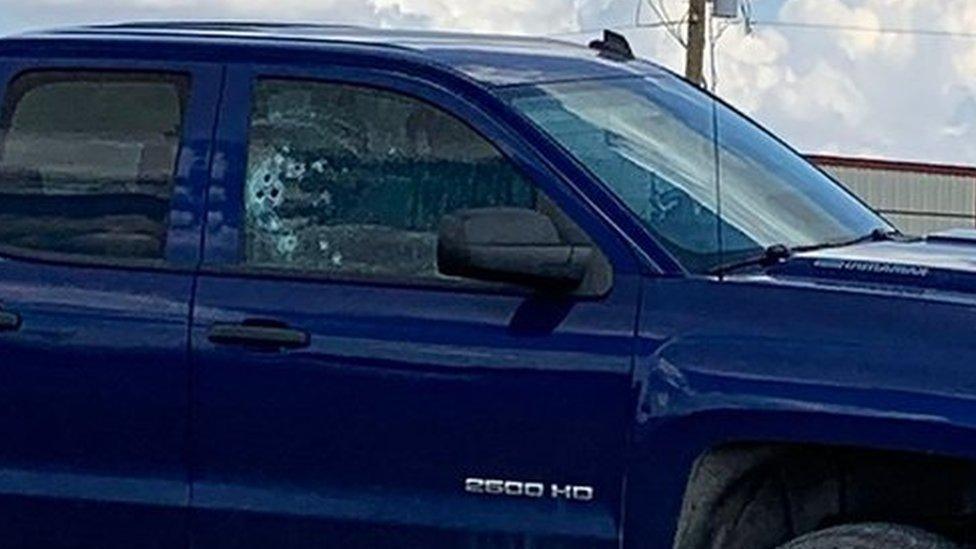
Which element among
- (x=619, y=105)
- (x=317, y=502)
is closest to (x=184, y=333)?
(x=317, y=502)

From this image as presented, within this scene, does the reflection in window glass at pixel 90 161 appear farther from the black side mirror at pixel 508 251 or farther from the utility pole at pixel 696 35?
the utility pole at pixel 696 35

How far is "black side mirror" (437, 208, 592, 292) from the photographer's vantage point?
13.4 ft

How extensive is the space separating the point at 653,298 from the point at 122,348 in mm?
1226

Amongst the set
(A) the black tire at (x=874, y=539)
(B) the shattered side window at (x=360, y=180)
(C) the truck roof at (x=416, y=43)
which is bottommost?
(A) the black tire at (x=874, y=539)

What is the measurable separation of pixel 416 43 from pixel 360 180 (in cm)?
49

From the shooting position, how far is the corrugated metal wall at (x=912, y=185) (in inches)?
1125

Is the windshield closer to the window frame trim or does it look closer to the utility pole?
the window frame trim

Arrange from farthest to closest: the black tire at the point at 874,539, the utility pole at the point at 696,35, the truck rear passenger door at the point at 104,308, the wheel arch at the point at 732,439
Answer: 1. the utility pole at the point at 696,35
2. the truck rear passenger door at the point at 104,308
3. the black tire at the point at 874,539
4. the wheel arch at the point at 732,439

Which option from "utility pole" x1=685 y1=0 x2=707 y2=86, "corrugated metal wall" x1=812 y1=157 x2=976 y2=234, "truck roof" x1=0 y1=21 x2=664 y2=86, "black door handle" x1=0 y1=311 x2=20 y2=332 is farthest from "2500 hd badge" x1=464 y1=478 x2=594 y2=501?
"corrugated metal wall" x1=812 y1=157 x2=976 y2=234

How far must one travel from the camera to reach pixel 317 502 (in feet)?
14.2

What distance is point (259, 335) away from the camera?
4.36 meters

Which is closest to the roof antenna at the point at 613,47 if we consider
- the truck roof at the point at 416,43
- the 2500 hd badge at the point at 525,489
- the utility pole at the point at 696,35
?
the truck roof at the point at 416,43

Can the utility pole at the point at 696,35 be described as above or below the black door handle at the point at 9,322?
above

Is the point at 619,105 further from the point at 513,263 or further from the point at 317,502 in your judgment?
the point at 317,502
